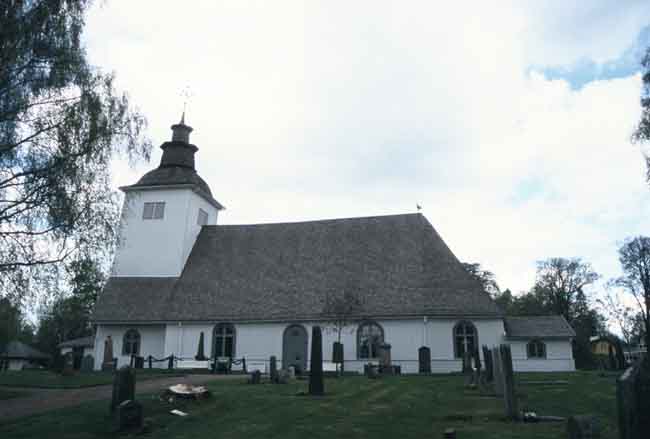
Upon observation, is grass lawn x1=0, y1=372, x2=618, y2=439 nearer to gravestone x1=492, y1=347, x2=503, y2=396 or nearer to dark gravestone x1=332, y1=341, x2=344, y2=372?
gravestone x1=492, y1=347, x2=503, y2=396

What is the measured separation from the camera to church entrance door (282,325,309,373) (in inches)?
1160

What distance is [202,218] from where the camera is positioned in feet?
122

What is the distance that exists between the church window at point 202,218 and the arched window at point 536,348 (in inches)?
890

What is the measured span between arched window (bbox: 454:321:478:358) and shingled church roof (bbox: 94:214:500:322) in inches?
32.8

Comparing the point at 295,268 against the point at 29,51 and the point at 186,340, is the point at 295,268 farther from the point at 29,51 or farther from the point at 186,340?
the point at 29,51

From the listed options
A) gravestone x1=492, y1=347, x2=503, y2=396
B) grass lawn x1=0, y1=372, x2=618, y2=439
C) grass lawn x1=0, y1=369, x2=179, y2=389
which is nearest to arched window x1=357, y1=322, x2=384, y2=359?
grass lawn x1=0, y1=369, x2=179, y2=389

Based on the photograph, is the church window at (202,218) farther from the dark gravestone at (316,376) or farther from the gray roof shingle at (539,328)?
the dark gravestone at (316,376)

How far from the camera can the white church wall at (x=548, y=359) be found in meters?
30.4

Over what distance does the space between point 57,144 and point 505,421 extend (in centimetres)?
1404

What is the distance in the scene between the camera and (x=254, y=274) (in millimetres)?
32938

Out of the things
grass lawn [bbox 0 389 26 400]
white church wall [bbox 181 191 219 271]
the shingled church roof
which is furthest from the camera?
white church wall [bbox 181 191 219 271]

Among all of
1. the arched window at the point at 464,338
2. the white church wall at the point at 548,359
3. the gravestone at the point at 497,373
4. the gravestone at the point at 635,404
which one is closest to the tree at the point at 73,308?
the gravestone at the point at 497,373

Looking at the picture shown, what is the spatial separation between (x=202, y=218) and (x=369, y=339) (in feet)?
50.2

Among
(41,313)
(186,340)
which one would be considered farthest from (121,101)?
(186,340)
